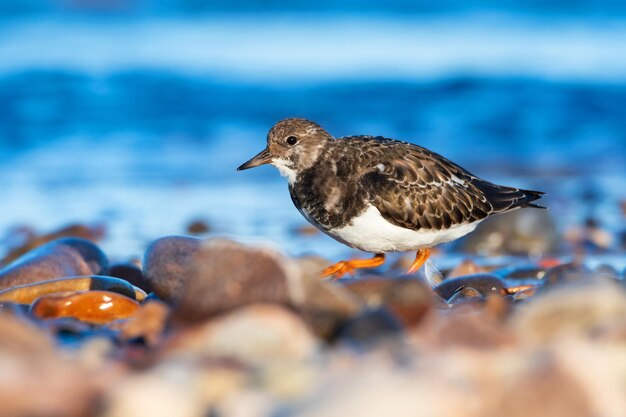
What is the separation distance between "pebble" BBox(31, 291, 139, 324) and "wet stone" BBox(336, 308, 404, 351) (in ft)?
4.39

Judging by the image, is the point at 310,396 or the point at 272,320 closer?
the point at 310,396

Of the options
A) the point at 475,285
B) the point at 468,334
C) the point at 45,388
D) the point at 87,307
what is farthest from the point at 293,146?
the point at 45,388

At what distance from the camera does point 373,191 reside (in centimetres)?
476

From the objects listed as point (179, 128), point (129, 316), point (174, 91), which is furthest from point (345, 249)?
point (174, 91)

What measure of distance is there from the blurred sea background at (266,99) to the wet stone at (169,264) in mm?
2547

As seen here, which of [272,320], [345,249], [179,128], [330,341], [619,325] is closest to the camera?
[619,325]

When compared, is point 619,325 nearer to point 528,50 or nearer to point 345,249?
point 345,249

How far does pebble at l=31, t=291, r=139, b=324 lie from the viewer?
388cm

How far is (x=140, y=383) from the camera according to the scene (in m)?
2.26

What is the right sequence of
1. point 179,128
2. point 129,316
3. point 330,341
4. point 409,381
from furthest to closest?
point 179,128
point 129,316
point 330,341
point 409,381

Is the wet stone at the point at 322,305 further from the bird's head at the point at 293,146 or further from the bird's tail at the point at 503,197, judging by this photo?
the bird's tail at the point at 503,197

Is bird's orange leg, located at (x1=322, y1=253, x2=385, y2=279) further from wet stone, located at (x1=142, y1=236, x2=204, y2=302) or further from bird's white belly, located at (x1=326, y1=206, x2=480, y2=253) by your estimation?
wet stone, located at (x1=142, y1=236, x2=204, y2=302)

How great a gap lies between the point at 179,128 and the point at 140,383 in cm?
1037

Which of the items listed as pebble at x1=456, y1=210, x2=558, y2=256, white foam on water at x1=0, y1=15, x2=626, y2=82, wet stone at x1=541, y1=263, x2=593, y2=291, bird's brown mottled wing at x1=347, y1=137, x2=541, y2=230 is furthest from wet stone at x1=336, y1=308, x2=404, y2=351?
white foam on water at x1=0, y1=15, x2=626, y2=82
